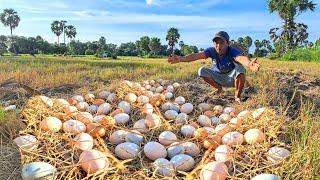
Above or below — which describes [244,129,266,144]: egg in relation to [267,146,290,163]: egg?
above

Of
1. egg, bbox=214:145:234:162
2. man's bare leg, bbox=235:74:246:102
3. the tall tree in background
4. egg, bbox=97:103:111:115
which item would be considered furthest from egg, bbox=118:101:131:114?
the tall tree in background

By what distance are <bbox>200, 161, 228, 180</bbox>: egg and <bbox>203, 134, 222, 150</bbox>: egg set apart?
469mm

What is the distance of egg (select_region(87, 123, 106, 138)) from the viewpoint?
3.30m

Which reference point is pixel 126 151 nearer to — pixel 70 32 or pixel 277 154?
pixel 277 154

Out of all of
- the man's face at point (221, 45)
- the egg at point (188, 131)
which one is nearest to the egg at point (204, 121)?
the egg at point (188, 131)

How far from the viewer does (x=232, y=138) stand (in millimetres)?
3160

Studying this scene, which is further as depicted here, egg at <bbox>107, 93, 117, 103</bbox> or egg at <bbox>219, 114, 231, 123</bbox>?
egg at <bbox>107, 93, 117, 103</bbox>

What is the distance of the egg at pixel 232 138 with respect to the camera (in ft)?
10.3

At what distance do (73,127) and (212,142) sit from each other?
97 cm

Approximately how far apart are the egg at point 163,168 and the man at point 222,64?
272 centimetres

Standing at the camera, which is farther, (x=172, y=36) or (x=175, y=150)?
(x=172, y=36)

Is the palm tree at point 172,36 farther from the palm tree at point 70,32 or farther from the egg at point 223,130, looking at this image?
the egg at point 223,130

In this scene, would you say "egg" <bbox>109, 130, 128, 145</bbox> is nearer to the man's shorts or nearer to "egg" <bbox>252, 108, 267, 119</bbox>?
"egg" <bbox>252, 108, 267, 119</bbox>

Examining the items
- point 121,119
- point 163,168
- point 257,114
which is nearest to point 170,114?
point 121,119
